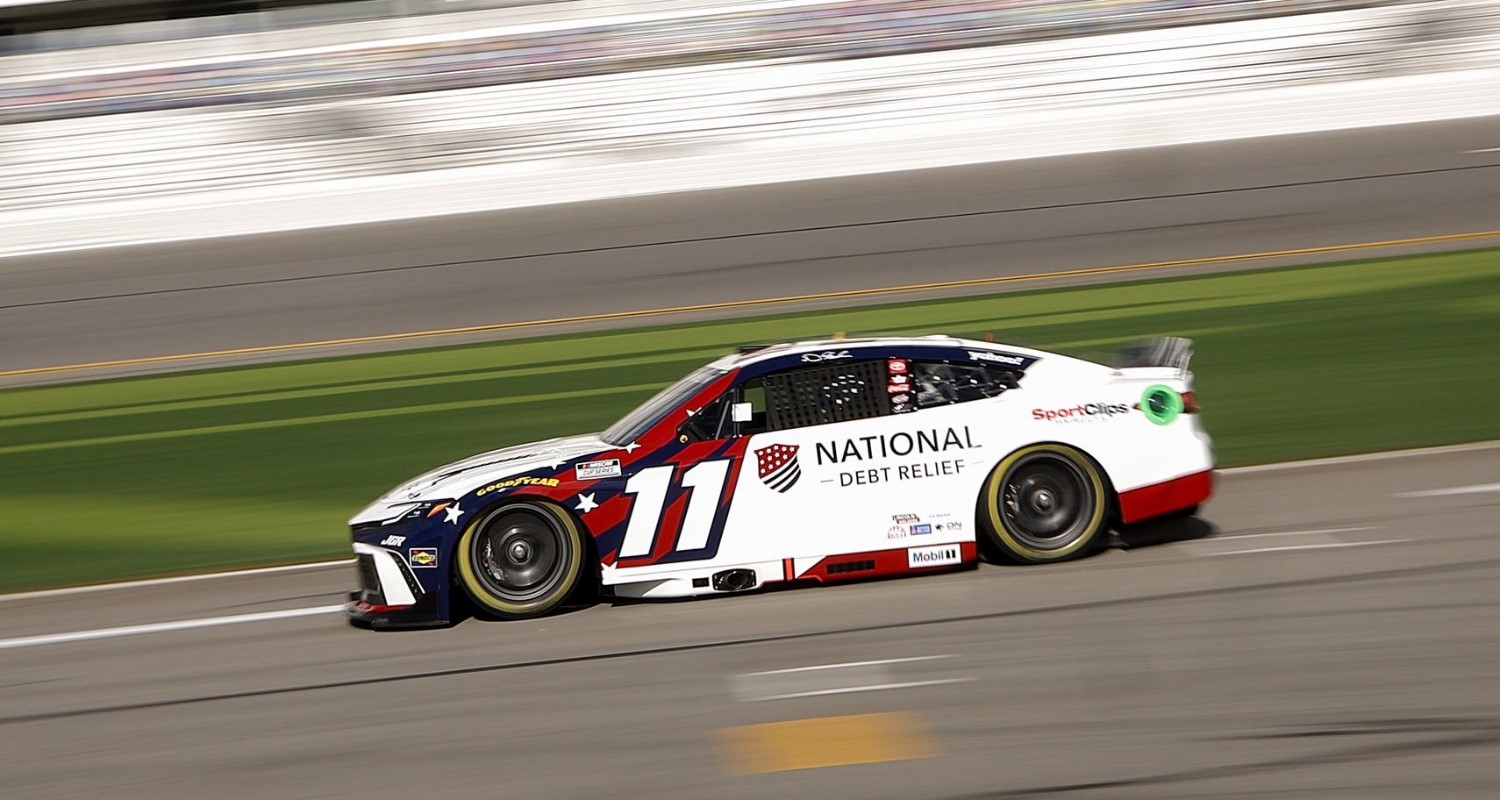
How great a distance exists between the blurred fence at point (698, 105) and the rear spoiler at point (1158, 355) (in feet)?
55.9

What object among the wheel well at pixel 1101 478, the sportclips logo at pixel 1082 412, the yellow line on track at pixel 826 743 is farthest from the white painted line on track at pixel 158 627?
the sportclips logo at pixel 1082 412

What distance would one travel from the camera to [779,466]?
275 inches

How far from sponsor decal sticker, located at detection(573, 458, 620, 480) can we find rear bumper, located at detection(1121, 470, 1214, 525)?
8.15ft

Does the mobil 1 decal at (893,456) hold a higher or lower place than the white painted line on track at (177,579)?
higher

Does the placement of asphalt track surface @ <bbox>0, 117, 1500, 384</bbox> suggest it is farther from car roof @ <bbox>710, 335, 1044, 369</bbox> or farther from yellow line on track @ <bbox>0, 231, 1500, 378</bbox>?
car roof @ <bbox>710, 335, 1044, 369</bbox>

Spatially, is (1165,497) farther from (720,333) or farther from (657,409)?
(720,333)

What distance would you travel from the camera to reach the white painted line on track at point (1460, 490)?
784cm

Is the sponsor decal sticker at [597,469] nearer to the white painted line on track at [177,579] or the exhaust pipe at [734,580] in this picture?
the exhaust pipe at [734,580]

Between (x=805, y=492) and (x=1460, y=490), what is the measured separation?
371cm

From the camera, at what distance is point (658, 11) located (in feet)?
93.9

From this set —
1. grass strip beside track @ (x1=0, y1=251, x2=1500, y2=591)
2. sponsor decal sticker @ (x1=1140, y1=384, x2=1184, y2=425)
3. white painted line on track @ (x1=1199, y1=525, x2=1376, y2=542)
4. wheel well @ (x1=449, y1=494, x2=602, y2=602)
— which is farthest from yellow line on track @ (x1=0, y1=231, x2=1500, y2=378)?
wheel well @ (x1=449, y1=494, x2=602, y2=602)

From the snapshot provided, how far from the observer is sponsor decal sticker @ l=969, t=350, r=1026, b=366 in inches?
290

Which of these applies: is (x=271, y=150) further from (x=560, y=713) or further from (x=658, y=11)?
(x=560, y=713)

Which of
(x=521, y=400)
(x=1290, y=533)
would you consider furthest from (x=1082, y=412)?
(x=521, y=400)
